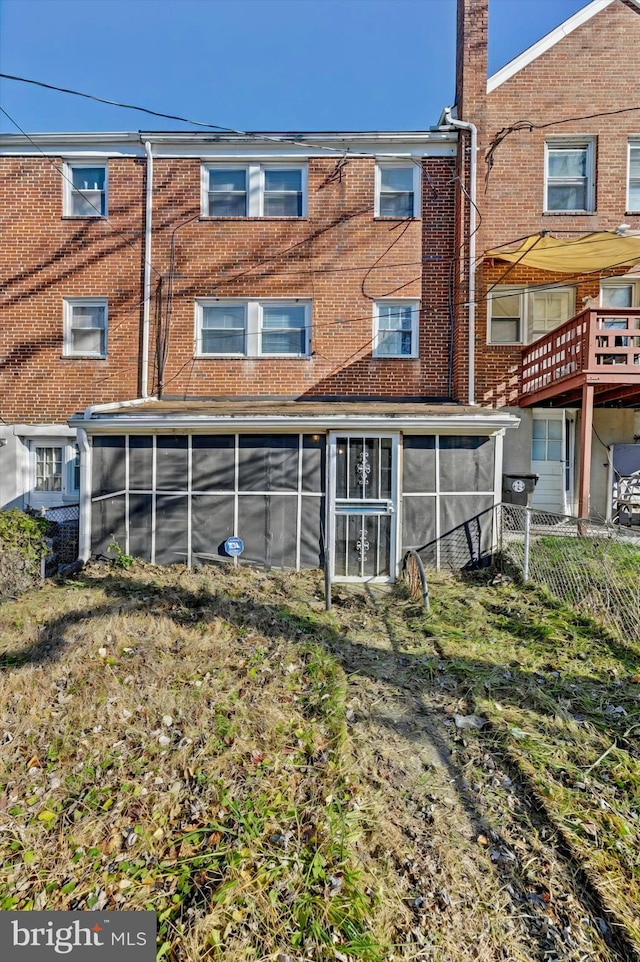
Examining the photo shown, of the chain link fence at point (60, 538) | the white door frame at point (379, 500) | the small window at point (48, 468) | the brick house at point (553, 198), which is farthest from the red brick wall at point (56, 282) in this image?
the brick house at point (553, 198)

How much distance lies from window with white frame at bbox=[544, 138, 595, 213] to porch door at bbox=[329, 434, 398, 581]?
7832mm

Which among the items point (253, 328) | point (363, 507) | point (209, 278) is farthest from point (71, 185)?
point (363, 507)

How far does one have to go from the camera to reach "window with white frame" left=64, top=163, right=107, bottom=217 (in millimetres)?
11023

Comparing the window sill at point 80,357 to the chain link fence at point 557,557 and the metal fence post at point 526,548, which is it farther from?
the metal fence post at point 526,548

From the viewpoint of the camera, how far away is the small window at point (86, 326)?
36.5ft

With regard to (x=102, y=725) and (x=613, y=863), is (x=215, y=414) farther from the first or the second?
(x=613, y=863)

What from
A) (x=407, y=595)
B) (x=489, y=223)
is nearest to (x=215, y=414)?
(x=407, y=595)

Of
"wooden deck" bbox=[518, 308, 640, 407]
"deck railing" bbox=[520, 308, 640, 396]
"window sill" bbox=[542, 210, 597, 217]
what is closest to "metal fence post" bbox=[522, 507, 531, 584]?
"wooden deck" bbox=[518, 308, 640, 407]

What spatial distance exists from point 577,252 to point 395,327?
13.1 feet

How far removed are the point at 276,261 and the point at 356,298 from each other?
2.11m

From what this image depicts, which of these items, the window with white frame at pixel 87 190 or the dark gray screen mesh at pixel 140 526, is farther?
the window with white frame at pixel 87 190

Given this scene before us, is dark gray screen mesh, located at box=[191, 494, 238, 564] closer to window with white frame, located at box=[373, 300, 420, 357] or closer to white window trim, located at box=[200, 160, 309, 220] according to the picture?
window with white frame, located at box=[373, 300, 420, 357]

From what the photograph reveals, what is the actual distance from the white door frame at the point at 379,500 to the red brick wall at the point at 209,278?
298 centimetres

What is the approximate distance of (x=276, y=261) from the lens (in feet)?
36.1
